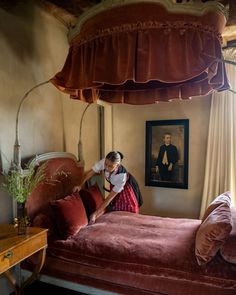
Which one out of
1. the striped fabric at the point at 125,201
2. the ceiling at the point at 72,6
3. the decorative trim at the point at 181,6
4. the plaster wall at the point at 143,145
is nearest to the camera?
the decorative trim at the point at 181,6

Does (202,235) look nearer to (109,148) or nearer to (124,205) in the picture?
(124,205)

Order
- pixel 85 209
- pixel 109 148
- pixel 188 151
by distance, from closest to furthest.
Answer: pixel 85 209 < pixel 188 151 < pixel 109 148

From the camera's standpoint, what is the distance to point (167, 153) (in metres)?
4.09

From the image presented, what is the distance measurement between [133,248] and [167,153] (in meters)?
2.16

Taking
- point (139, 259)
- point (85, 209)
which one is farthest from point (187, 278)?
point (85, 209)

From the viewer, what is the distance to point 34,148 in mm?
2875

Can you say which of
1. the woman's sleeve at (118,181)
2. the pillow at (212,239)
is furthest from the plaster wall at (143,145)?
the pillow at (212,239)

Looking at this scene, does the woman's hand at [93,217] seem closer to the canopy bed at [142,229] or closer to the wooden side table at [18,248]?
the canopy bed at [142,229]

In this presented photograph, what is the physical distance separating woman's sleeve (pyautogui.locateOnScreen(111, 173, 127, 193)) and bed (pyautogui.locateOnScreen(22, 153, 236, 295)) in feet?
1.17

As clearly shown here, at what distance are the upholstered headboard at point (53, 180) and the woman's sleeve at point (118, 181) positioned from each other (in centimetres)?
50

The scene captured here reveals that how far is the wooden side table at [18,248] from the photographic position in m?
1.81

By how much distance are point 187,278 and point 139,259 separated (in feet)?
1.26

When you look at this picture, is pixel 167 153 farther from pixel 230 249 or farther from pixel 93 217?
pixel 230 249

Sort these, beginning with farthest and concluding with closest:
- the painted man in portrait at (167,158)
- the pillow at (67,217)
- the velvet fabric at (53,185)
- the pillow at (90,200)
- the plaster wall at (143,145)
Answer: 1. the painted man in portrait at (167,158)
2. the plaster wall at (143,145)
3. the pillow at (90,200)
4. the velvet fabric at (53,185)
5. the pillow at (67,217)
